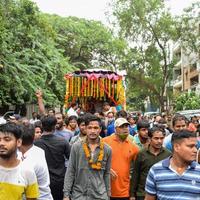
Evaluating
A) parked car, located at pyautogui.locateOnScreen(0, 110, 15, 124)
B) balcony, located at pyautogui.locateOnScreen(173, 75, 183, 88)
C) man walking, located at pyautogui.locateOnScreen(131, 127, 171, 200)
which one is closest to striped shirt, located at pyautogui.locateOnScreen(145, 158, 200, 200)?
man walking, located at pyautogui.locateOnScreen(131, 127, 171, 200)

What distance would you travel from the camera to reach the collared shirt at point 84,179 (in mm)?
6344

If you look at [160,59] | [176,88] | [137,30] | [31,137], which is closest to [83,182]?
[31,137]

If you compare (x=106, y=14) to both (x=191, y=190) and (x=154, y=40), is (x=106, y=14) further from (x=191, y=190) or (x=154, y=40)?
(x=191, y=190)

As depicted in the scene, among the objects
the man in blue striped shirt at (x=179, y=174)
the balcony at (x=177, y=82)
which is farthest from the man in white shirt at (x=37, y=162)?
the balcony at (x=177, y=82)

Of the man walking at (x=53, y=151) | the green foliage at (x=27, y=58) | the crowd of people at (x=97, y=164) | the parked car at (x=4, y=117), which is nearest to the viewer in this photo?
the crowd of people at (x=97, y=164)

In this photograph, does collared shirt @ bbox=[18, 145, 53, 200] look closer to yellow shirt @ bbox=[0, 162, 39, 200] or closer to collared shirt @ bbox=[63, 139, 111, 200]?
yellow shirt @ bbox=[0, 162, 39, 200]

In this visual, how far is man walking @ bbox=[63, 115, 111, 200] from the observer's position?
20.8 feet

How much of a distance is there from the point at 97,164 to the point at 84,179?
0.24m

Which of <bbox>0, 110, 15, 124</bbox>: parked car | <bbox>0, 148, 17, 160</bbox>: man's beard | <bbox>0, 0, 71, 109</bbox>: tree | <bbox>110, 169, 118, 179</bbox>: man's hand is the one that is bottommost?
<bbox>110, 169, 118, 179</bbox>: man's hand

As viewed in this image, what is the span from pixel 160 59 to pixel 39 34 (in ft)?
49.6

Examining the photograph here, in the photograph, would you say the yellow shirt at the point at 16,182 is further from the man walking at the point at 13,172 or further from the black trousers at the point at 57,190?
the black trousers at the point at 57,190

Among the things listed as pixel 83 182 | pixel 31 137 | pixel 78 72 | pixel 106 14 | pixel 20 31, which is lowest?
pixel 83 182

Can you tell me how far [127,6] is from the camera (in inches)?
1395

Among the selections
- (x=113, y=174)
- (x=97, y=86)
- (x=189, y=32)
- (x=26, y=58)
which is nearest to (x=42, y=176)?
(x=113, y=174)
